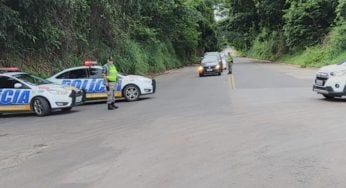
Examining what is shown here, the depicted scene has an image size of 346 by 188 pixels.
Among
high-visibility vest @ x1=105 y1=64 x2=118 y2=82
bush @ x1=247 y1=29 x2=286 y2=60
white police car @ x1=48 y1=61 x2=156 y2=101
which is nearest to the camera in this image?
high-visibility vest @ x1=105 y1=64 x2=118 y2=82

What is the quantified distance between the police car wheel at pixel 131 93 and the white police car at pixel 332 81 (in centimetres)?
655

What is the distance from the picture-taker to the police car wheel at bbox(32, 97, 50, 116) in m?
16.4

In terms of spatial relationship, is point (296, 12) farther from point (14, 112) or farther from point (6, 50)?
point (14, 112)

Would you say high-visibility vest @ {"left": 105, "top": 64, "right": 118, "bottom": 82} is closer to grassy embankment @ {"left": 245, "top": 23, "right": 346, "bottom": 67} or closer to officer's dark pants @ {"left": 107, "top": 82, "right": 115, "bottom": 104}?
officer's dark pants @ {"left": 107, "top": 82, "right": 115, "bottom": 104}

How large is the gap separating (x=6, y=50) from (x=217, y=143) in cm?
1564

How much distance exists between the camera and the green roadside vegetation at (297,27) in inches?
1655

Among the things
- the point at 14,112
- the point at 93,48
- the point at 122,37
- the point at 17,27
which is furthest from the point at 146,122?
the point at 122,37

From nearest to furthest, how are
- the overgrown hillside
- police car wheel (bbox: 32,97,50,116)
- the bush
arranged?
police car wheel (bbox: 32,97,50,116)
the overgrown hillside
the bush

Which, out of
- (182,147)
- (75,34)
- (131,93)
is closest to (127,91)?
(131,93)

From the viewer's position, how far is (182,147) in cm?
945

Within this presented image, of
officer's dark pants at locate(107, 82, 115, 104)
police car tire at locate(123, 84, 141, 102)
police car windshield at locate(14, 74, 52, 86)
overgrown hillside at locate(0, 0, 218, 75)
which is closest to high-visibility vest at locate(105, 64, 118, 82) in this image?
officer's dark pants at locate(107, 82, 115, 104)

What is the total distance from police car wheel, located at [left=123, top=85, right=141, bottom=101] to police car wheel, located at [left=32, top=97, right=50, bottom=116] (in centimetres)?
406

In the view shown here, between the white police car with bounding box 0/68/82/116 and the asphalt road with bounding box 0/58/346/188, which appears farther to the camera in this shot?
the white police car with bounding box 0/68/82/116

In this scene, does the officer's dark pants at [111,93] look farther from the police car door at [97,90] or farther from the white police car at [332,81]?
the white police car at [332,81]
